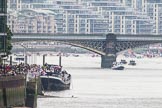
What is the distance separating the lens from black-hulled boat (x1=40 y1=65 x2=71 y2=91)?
332 feet

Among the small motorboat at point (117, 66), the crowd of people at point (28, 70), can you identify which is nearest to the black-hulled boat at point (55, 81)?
the crowd of people at point (28, 70)

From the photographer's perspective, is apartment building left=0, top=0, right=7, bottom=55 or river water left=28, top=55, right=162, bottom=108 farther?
river water left=28, top=55, right=162, bottom=108

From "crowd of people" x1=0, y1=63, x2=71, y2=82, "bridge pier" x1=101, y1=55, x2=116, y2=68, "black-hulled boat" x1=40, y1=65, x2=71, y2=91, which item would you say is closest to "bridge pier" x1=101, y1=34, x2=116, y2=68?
"bridge pier" x1=101, y1=55, x2=116, y2=68

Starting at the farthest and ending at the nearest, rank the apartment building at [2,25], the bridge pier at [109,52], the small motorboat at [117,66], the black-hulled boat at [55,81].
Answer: the bridge pier at [109,52], the small motorboat at [117,66], the black-hulled boat at [55,81], the apartment building at [2,25]

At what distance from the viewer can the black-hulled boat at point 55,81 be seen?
10106 centimetres

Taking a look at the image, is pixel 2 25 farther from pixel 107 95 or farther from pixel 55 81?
pixel 55 81

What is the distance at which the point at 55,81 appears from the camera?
10425 cm

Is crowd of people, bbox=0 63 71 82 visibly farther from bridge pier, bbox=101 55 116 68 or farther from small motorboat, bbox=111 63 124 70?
bridge pier, bbox=101 55 116 68

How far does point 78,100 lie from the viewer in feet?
292

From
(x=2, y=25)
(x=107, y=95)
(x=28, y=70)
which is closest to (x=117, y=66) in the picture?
(x=107, y=95)

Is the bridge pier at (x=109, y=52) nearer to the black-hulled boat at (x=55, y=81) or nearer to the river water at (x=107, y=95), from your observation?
the river water at (x=107, y=95)

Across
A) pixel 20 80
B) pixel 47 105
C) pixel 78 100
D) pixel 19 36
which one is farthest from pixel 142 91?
pixel 19 36

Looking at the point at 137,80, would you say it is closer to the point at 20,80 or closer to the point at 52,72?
the point at 52,72

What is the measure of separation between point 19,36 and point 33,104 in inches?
3801
